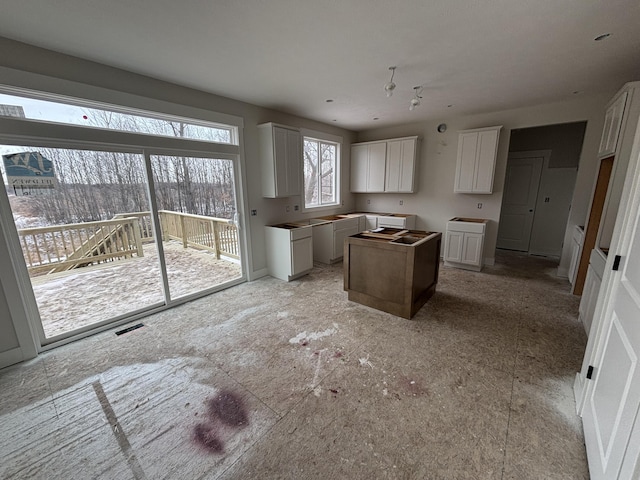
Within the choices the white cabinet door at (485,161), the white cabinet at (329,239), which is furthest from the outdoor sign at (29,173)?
the white cabinet door at (485,161)

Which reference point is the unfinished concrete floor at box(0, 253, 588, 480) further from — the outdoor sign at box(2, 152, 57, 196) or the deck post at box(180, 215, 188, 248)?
the outdoor sign at box(2, 152, 57, 196)

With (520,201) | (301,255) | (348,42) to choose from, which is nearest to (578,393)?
(348,42)

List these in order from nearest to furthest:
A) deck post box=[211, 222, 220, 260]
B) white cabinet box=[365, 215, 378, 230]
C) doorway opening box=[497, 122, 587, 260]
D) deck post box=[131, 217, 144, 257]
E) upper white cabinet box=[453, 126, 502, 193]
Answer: deck post box=[131, 217, 144, 257] < upper white cabinet box=[453, 126, 502, 193] < deck post box=[211, 222, 220, 260] < doorway opening box=[497, 122, 587, 260] < white cabinet box=[365, 215, 378, 230]

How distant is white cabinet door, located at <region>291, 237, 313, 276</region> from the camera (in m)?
3.99

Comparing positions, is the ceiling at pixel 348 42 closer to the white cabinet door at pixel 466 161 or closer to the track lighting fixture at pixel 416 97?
the track lighting fixture at pixel 416 97

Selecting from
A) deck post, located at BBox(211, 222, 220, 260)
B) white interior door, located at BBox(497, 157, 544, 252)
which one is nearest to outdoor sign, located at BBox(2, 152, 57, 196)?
deck post, located at BBox(211, 222, 220, 260)

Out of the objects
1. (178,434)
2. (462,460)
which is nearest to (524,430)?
(462,460)

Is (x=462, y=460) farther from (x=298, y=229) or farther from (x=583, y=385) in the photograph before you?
(x=298, y=229)

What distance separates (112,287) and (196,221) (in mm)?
1401

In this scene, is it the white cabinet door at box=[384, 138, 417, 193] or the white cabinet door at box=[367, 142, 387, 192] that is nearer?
the white cabinet door at box=[384, 138, 417, 193]

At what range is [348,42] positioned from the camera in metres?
2.15

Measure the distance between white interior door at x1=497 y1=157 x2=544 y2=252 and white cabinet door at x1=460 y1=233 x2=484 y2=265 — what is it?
2093 millimetres

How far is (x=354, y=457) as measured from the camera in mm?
1417

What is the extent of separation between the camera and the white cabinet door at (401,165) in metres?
5.00
